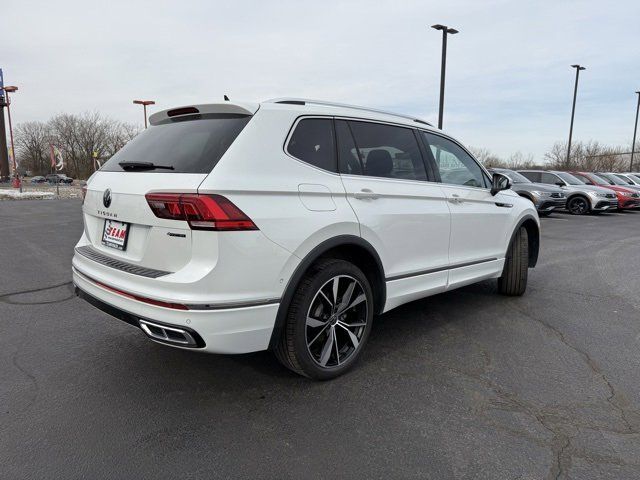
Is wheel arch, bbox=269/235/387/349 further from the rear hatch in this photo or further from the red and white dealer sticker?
the red and white dealer sticker

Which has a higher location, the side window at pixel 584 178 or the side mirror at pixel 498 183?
the side mirror at pixel 498 183

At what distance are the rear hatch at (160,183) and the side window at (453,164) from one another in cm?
193

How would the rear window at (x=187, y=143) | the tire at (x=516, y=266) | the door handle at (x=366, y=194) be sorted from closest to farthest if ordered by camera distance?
the rear window at (x=187, y=143)
the door handle at (x=366, y=194)
the tire at (x=516, y=266)

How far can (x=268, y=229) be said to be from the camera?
101 inches

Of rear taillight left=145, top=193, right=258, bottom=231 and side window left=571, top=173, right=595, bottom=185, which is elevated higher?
rear taillight left=145, top=193, right=258, bottom=231

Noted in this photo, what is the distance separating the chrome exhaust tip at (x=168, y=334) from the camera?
2461mm

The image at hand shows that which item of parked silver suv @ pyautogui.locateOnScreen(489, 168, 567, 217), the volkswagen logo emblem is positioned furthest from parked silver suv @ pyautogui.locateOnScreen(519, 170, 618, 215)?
the volkswagen logo emblem

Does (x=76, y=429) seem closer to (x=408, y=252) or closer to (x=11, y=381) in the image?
(x=11, y=381)

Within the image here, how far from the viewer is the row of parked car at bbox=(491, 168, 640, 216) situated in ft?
51.9

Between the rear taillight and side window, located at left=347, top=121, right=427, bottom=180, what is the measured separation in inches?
46.5

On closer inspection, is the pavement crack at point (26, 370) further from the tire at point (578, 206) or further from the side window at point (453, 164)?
the tire at point (578, 206)

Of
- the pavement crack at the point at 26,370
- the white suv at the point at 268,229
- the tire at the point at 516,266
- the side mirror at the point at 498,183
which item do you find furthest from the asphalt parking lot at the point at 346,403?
the side mirror at the point at 498,183

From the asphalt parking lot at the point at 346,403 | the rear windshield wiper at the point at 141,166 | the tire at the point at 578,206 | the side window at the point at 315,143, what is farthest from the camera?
the tire at the point at 578,206

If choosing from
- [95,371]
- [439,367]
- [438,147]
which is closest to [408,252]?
[439,367]
